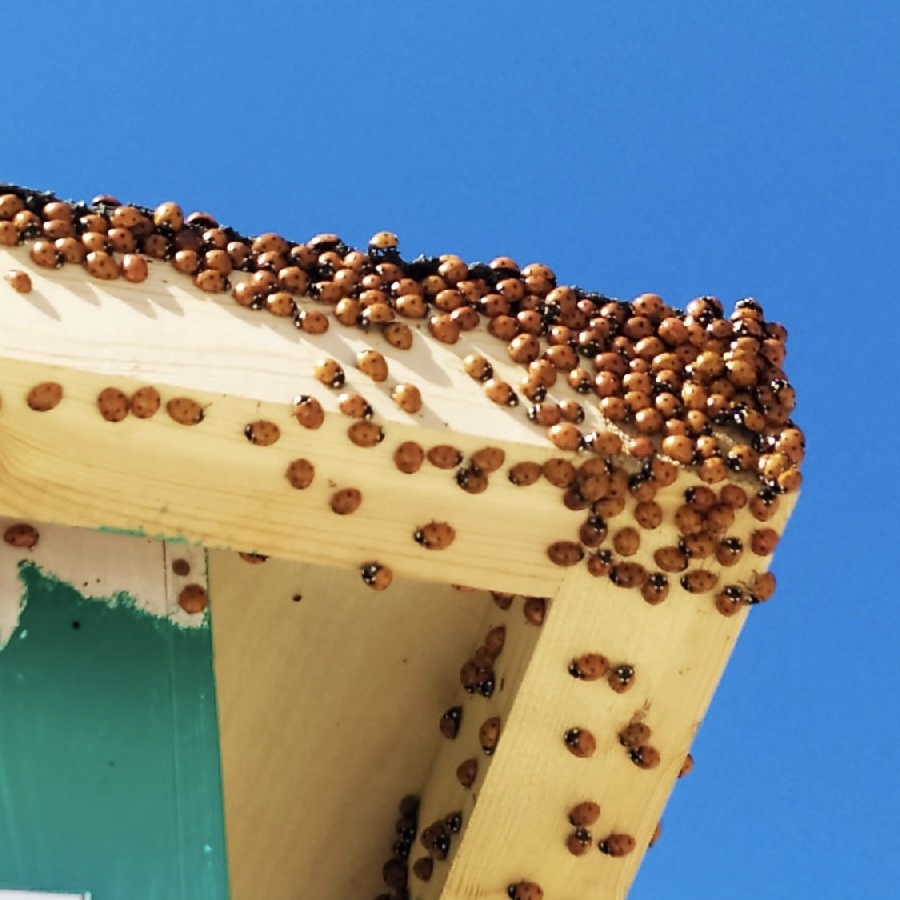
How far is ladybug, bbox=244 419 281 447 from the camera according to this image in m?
2.19

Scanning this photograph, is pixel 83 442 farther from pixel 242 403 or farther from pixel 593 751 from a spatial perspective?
pixel 593 751

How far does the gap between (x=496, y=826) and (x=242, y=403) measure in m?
0.94

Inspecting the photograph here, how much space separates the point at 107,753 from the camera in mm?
2527

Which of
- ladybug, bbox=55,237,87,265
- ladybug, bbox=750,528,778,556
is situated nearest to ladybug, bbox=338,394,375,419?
ladybug, bbox=55,237,87,265

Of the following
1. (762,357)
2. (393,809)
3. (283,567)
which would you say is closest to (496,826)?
(393,809)

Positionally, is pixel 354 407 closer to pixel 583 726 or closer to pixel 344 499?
pixel 344 499

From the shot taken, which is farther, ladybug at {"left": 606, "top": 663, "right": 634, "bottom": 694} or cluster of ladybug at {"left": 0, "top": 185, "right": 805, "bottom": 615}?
ladybug at {"left": 606, "top": 663, "right": 634, "bottom": 694}

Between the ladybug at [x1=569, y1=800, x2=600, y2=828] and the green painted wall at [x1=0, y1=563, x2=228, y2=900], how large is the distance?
605 millimetres

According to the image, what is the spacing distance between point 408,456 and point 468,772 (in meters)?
0.73

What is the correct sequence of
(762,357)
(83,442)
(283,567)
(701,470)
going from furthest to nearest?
(283,567) → (762,357) → (701,470) → (83,442)

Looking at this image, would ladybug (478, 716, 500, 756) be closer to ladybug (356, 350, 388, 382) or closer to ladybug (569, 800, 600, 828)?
ladybug (569, 800, 600, 828)

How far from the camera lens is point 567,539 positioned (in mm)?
2416

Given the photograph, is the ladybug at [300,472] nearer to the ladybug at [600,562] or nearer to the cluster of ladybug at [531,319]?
the cluster of ladybug at [531,319]

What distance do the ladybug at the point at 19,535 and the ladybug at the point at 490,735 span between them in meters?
0.85
